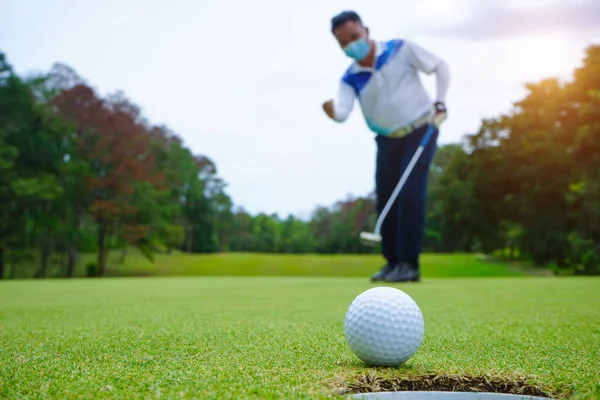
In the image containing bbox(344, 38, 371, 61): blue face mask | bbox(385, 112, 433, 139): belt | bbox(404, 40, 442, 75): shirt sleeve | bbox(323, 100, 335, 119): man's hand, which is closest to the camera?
bbox(323, 100, 335, 119): man's hand

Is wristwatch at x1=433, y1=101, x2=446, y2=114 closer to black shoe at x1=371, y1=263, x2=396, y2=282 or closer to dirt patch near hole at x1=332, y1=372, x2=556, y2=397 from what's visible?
black shoe at x1=371, y1=263, x2=396, y2=282

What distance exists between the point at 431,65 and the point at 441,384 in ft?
19.8

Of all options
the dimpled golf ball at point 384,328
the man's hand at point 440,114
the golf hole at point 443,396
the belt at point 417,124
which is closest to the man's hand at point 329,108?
the belt at point 417,124

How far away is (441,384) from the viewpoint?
6.11ft

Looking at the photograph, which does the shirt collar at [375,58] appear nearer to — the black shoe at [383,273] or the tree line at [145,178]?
the black shoe at [383,273]

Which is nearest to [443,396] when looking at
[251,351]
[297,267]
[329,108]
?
[251,351]

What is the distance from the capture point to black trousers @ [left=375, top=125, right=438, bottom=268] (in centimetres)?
749

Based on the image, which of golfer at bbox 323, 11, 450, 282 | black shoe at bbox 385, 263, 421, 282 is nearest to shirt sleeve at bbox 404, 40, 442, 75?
golfer at bbox 323, 11, 450, 282

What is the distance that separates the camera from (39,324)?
3.90 m

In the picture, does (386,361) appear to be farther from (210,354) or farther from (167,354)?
(167,354)

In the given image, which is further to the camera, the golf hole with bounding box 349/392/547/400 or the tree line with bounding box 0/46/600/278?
the tree line with bounding box 0/46/600/278

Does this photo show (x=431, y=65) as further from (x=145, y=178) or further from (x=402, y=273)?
(x=145, y=178)

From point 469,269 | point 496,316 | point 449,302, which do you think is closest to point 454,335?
point 496,316

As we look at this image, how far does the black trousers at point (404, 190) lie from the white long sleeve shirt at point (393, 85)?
261 mm
